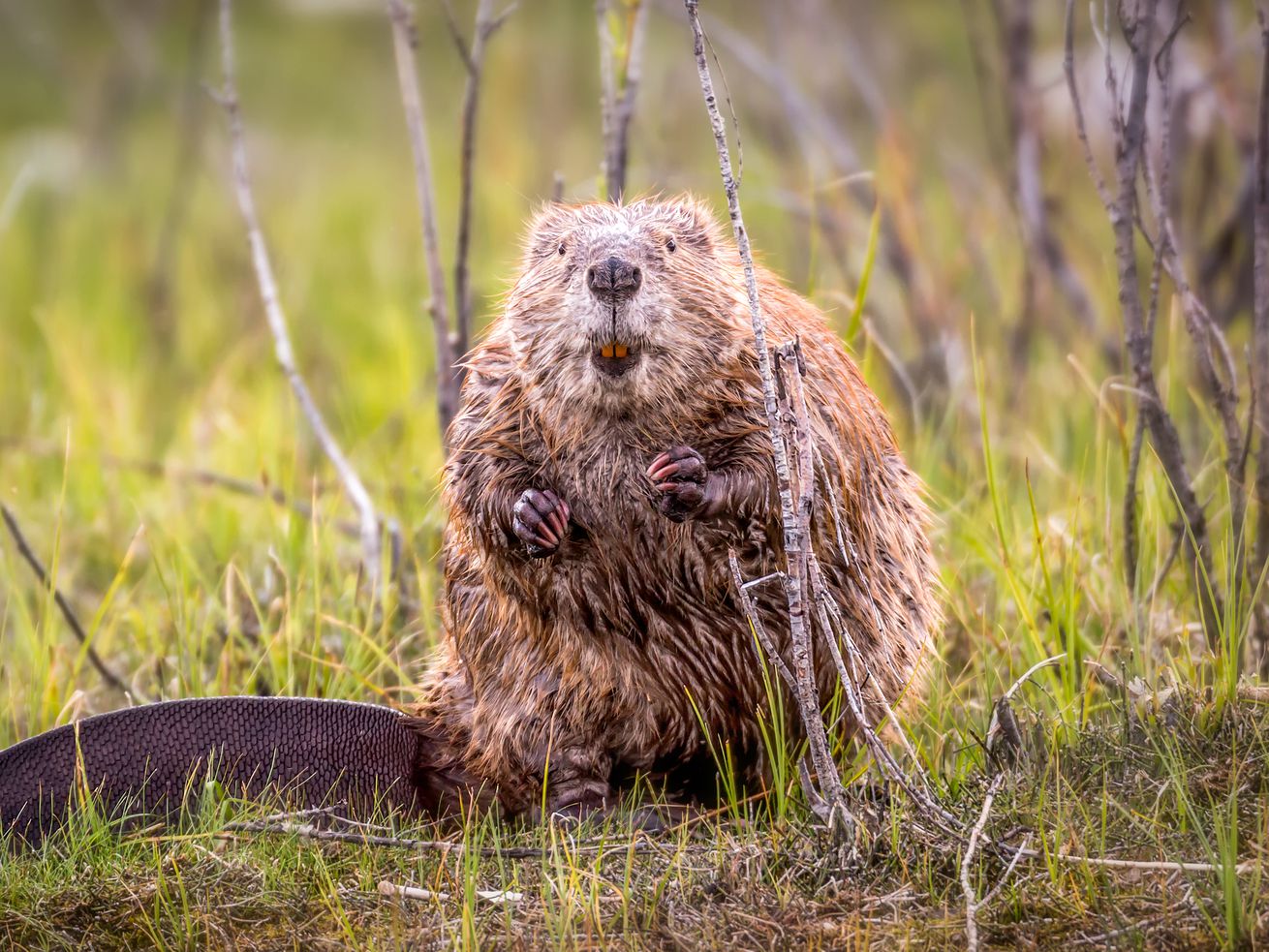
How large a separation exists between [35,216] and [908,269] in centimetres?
411

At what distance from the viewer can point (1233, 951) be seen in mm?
1640

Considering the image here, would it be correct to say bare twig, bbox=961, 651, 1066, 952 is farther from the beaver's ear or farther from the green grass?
the beaver's ear

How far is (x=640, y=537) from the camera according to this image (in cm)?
229

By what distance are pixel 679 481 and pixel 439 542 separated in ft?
3.96

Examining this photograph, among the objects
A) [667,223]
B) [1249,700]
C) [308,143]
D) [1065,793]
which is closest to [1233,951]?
[1065,793]

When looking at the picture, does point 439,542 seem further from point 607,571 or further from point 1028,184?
point 1028,184

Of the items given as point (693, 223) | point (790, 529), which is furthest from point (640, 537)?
point (693, 223)

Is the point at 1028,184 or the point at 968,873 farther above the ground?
the point at 1028,184

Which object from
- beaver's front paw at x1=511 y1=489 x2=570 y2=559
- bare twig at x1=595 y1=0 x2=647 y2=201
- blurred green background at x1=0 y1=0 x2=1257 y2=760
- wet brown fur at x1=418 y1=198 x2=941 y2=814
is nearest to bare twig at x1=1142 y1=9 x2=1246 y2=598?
blurred green background at x1=0 y1=0 x2=1257 y2=760

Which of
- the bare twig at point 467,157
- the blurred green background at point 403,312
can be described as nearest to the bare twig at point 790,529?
the blurred green background at point 403,312

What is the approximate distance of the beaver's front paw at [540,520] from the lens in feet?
7.22

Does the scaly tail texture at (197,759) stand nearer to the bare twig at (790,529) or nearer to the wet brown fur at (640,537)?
the wet brown fur at (640,537)

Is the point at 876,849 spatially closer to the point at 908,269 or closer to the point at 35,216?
the point at 908,269

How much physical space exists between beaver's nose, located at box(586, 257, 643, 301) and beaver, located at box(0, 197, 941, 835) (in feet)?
0.03
